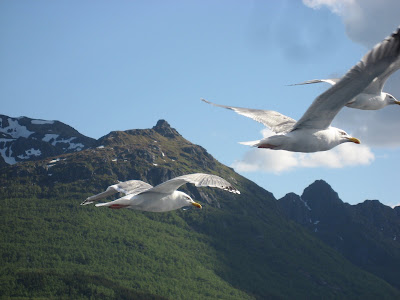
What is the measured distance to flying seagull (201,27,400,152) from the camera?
19.1 m

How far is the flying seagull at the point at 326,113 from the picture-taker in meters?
19.1

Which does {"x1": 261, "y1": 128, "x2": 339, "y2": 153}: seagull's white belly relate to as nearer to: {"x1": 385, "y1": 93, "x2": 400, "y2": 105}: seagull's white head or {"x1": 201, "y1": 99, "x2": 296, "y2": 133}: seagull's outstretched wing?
{"x1": 201, "y1": 99, "x2": 296, "y2": 133}: seagull's outstretched wing

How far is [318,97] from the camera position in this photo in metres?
22.0

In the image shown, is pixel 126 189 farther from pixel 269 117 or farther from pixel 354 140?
pixel 354 140

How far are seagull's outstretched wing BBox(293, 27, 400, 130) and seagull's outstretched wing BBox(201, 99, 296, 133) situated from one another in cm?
230

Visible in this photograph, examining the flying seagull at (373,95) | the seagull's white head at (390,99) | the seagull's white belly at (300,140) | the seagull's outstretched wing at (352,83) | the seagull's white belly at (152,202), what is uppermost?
the seagull's white head at (390,99)

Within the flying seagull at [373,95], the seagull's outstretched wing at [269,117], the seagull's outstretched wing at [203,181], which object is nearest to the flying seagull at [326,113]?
the seagull's outstretched wing at [269,117]

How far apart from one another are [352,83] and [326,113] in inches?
111

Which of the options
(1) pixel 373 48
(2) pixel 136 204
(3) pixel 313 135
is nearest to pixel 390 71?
(3) pixel 313 135

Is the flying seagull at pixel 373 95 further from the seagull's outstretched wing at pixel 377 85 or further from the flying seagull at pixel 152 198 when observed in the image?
the flying seagull at pixel 152 198

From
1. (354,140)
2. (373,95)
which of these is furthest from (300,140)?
(373,95)

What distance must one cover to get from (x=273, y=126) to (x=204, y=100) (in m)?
3.54

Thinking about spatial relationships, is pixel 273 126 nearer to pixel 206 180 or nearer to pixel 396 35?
pixel 206 180

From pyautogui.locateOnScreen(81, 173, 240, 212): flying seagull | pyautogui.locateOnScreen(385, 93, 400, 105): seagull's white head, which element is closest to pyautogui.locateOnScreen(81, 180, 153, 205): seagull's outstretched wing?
pyautogui.locateOnScreen(81, 173, 240, 212): flying seagull
